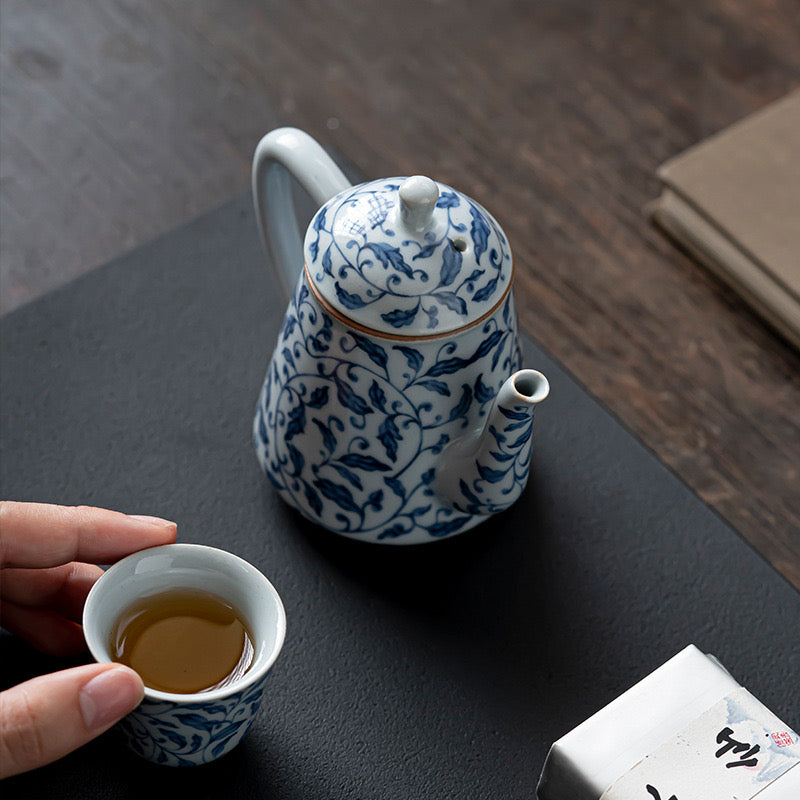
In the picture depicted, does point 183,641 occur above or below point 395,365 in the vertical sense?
below

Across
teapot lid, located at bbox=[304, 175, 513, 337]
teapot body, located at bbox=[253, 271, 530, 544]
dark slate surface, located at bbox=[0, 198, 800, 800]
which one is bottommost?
dark slate surface, located at bbox=[0, 198, 800, 800]

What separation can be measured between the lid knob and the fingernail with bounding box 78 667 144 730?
0.75 ft

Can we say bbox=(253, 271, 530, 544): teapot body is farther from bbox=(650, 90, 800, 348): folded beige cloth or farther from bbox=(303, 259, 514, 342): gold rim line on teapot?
bbox=(650, 90, 800, 348): folded beige cloth

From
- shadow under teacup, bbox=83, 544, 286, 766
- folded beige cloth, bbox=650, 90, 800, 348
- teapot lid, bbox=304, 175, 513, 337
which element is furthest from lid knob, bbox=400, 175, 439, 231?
folded beige cloth, bbox=650, 90, 800, 348

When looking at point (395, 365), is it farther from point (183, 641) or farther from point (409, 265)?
point (183, 641)

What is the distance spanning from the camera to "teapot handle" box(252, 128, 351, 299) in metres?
0.53

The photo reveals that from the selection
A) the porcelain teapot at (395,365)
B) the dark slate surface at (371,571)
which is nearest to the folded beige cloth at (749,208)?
the dark slate surface at (371,571)

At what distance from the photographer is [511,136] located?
838 mm

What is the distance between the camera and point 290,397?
540 mm

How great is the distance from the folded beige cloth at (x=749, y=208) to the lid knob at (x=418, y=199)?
0.35 meters

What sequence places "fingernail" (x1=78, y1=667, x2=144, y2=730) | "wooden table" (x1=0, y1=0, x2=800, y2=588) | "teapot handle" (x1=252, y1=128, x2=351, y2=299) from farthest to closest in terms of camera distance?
"wooden table" (x1=0, y1=0, x2=800, y2=588) → "teapot handle" (x1=252, y1=128, x2=351, y2=299) → "fingernail" (x1=78, y1=667, x2=144, y2=730)

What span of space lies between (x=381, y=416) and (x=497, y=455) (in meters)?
0.06

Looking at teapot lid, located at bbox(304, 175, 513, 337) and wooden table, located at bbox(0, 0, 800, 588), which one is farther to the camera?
wooden table, located at bbox(0, 0, 800, 588)

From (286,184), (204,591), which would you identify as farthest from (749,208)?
(204,591)
